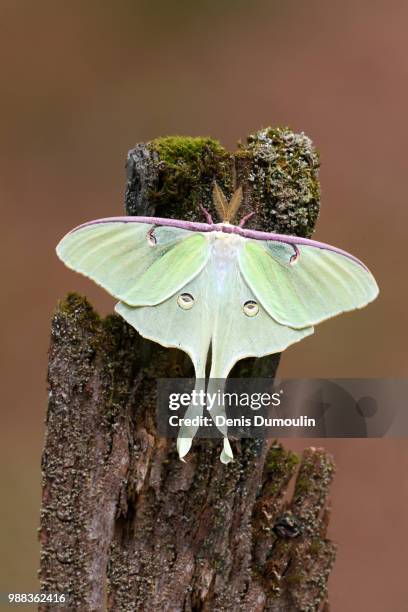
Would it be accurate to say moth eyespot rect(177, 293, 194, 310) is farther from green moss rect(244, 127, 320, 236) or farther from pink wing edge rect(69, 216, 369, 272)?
green moss rect(244, 127, 320, 236)

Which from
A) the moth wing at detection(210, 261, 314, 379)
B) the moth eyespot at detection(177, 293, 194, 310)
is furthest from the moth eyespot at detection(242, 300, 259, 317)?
the moth eyespot at detection(177, 293, 194, 310)

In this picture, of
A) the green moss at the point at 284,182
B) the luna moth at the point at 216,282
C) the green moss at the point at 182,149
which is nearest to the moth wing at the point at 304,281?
the luna moth at the point at 216,282

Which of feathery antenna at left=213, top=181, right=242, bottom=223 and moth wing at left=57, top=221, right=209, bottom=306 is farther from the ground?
feathery antenna at left=213, top=181, right=242, bottom=223

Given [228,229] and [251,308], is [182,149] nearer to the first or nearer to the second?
[228,229]

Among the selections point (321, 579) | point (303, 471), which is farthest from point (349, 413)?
point (321, 579)

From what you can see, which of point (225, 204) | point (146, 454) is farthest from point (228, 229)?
point (146, 454)
